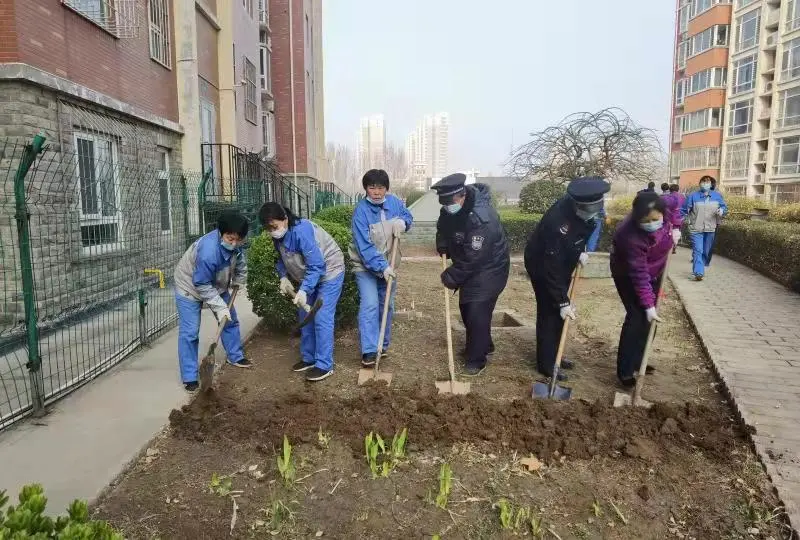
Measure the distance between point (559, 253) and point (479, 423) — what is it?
1.63 meters

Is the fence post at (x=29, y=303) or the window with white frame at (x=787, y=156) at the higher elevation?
the window with white frame at (x=787, y=156)

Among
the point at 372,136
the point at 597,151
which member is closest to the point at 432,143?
the point at 372,136

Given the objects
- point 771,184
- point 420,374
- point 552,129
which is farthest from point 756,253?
point 771,184

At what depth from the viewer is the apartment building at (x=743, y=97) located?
3272cm

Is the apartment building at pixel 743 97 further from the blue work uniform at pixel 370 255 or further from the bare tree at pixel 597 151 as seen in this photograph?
the blue work uniform at pixel 370 255

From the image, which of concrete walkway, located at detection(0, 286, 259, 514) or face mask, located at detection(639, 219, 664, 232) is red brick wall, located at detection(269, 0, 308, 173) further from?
face mask, located at detection(639, 219, 664, 232)

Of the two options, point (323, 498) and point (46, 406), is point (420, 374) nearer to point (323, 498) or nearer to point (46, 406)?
point (323, 498)

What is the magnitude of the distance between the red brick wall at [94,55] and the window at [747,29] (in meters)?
37.0

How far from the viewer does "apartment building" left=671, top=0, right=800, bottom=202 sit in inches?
1288

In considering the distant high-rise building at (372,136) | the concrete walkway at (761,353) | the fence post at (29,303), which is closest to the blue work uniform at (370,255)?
the fence post at (29,303)

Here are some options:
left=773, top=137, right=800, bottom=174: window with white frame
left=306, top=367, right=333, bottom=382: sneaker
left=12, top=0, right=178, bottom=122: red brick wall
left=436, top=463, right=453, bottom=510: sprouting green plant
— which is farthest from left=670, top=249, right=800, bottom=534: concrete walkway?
left=773, top=137, right=800, bottom=174: window with white frame

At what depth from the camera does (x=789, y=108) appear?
3291 cm

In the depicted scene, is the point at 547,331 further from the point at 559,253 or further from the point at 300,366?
the point at 300,366

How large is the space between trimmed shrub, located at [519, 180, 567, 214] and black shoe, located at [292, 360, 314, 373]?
33.3ft
